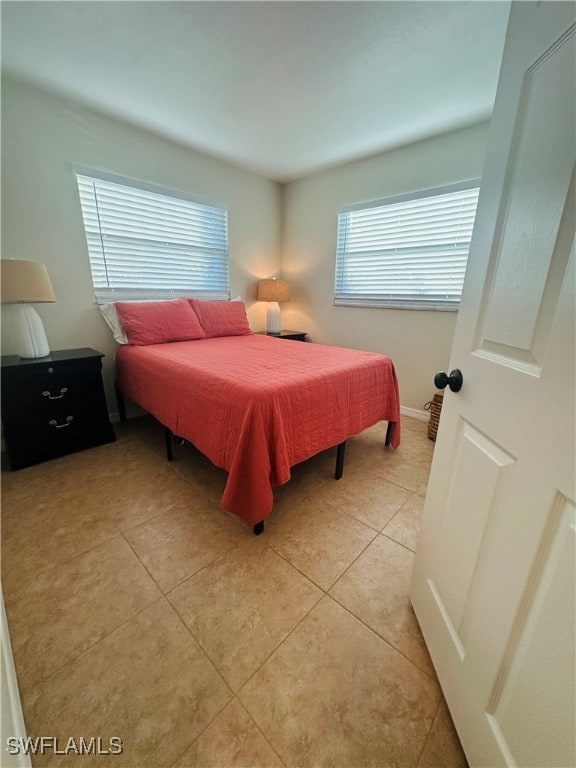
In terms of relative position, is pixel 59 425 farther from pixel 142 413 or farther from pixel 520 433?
pixel 520 433

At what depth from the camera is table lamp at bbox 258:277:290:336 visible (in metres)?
3.51

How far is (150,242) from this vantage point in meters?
2.79

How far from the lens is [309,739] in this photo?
32.2 inches

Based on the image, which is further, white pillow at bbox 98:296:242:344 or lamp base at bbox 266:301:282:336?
lamp base at bbox 266:301:282:336

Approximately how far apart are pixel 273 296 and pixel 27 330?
2302mm

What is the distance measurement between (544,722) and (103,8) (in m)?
2.89

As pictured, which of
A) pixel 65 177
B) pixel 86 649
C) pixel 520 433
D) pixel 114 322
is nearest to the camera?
pixel 520 433

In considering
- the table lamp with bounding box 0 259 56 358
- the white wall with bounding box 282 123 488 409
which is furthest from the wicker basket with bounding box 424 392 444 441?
the table lamp with bounding box 0 259 56 358

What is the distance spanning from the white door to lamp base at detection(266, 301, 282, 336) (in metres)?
2.89

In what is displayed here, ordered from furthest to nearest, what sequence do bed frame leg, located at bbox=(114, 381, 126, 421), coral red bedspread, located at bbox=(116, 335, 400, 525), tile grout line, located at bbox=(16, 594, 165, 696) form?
bed frame leg, located at bbox=(114, 381, 126, 421), coral red bedspread, located at bbox=(116, 335, 400, 525), tile grout line, located at bbox=(16, 594, 165, 696)

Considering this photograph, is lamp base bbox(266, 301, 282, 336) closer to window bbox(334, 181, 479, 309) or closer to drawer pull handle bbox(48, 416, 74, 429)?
window bbox(334, 181, 479, 309)

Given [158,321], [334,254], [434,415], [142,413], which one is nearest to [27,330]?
[158,321]

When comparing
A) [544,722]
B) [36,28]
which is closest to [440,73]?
[36,28]

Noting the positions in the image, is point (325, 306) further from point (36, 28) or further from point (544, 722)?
point (544, 722)
